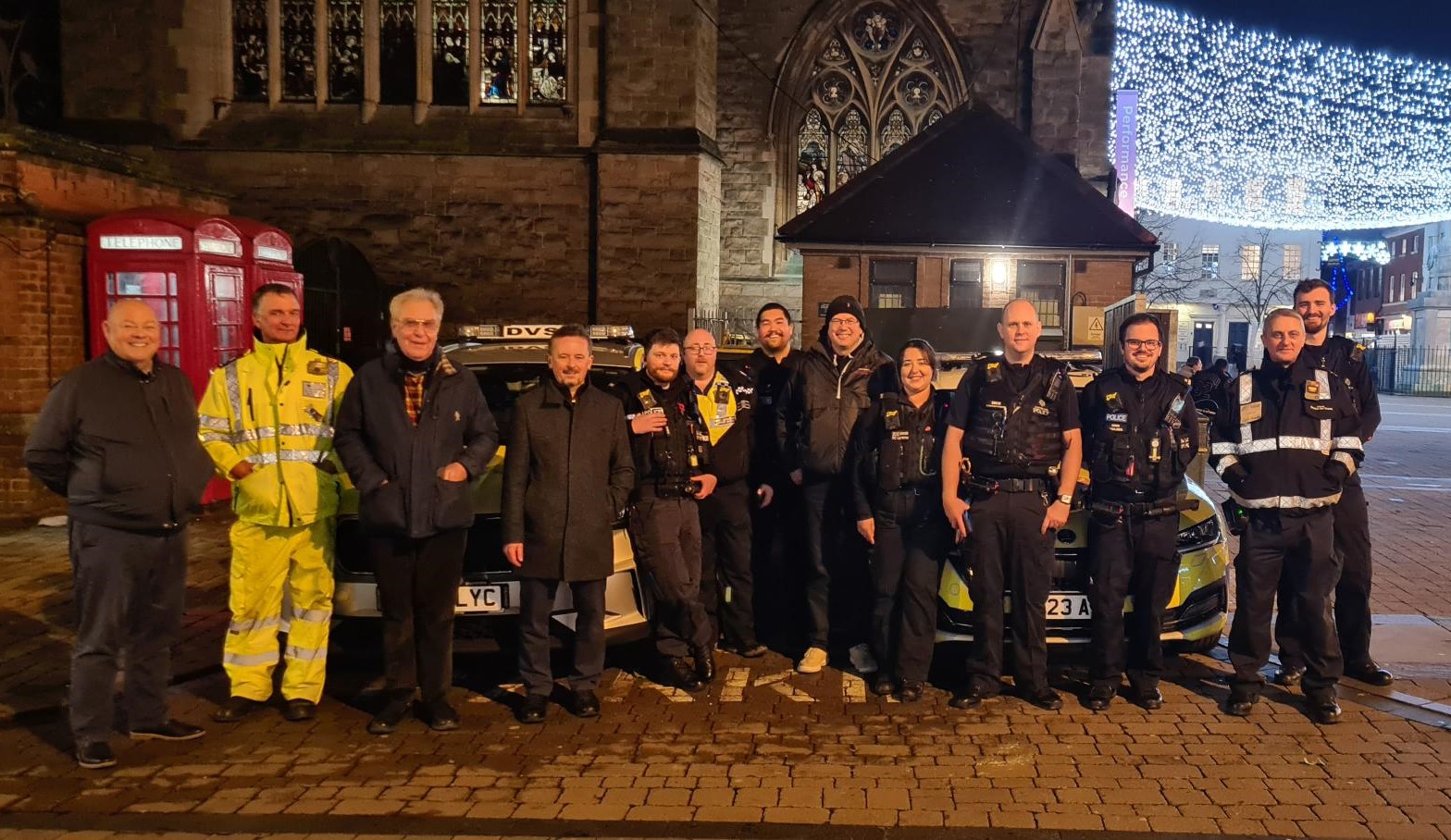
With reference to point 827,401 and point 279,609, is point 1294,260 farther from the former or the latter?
point 279,609

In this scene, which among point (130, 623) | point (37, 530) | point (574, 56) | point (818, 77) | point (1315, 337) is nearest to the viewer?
point (130, 623)

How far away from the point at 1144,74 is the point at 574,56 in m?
12.2

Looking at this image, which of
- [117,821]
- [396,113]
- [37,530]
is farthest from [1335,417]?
[396,113]

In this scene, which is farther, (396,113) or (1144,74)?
(1144,74)

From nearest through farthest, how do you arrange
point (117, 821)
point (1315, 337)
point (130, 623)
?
point (117, 821), point (130, 623), point (1315, 337)

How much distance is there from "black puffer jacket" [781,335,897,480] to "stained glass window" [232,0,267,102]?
12830mm

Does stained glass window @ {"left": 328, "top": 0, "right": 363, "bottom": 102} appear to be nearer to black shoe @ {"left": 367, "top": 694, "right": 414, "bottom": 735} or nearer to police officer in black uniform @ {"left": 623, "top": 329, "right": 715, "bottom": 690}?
police officer in black uniform @ {"left": 623, "top": 329, "right": 715, "bottom": 690}

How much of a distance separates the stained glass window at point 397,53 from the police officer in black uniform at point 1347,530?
13.2m

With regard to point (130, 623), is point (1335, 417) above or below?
above

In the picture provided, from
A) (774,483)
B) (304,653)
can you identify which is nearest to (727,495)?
(774,483)

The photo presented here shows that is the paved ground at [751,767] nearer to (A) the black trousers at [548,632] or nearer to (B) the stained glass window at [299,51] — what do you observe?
(A) the black trousers at [548,632]

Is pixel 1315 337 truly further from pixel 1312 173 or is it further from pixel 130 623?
pixel 1312 173

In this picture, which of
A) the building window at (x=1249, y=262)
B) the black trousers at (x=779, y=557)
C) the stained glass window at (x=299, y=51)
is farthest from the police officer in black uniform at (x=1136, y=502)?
the building window at (x=1249, y=262)

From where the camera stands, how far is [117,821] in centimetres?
376
